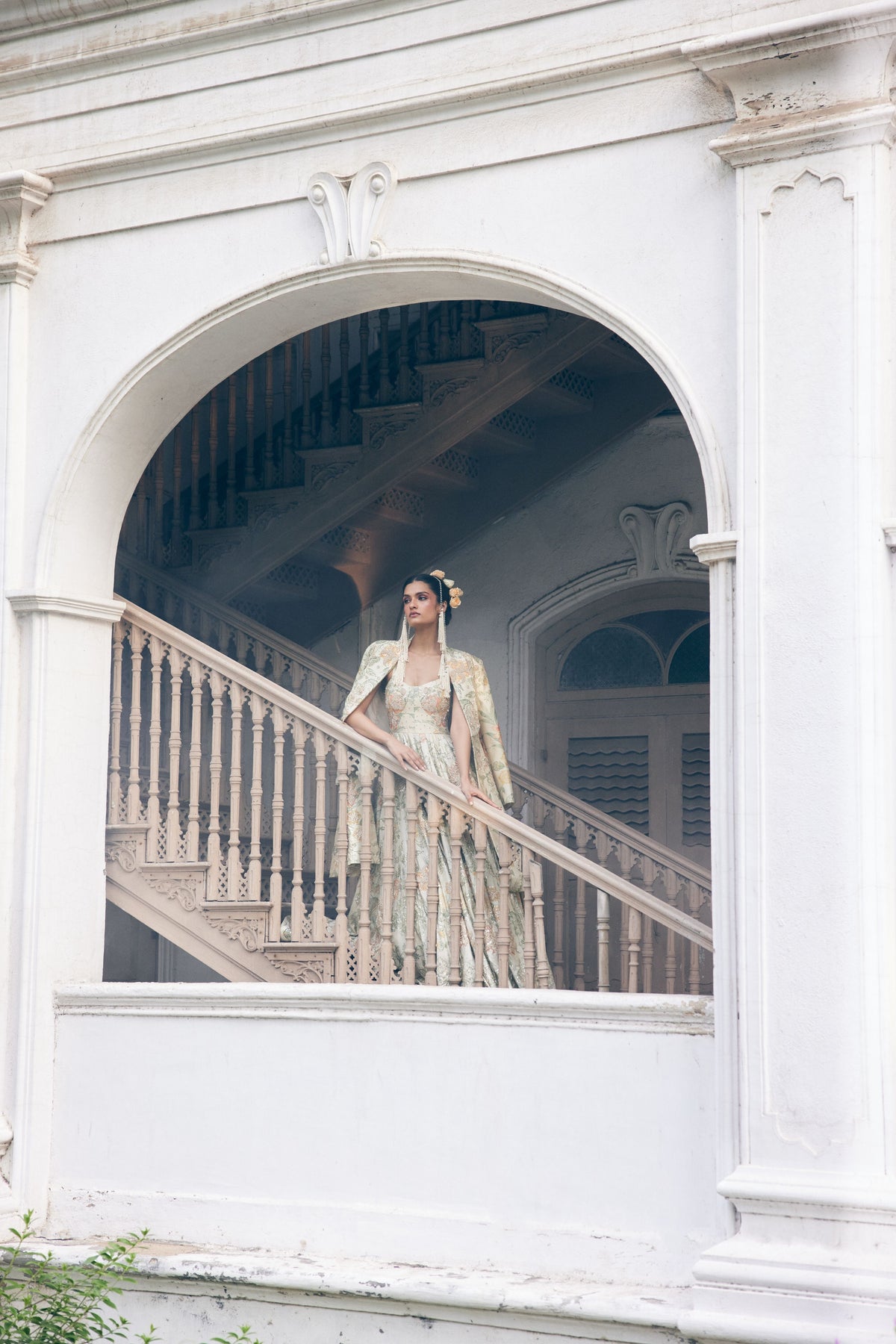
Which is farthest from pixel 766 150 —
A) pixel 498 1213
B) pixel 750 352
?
pixel 498 1213

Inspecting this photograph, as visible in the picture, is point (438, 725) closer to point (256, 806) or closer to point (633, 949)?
point (256, 806)

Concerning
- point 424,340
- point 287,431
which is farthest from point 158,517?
point 424,340

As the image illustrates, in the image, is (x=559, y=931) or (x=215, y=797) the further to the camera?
(x=559, y=931)

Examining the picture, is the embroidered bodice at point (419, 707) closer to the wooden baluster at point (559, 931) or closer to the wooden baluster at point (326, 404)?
the wooden baluster at point (559, 931)

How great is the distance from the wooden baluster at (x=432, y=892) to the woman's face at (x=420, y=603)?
100 cm

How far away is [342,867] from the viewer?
271 inches

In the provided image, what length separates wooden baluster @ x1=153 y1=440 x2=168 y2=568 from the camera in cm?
948

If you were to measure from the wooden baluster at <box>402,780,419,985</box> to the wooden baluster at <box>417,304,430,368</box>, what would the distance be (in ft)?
10.5

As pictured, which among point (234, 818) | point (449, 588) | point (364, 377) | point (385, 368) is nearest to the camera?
point (234, 818)

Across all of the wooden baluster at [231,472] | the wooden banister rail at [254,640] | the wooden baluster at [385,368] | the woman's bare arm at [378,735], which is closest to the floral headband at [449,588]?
the woman's bare arm at [378,735]

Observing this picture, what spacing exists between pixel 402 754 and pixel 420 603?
2.80 ft

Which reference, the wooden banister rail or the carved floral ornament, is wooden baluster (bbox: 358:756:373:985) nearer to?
the wooden banister rail

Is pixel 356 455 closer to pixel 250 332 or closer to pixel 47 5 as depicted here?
pixel 250 332

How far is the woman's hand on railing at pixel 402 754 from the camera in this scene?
6895mm
